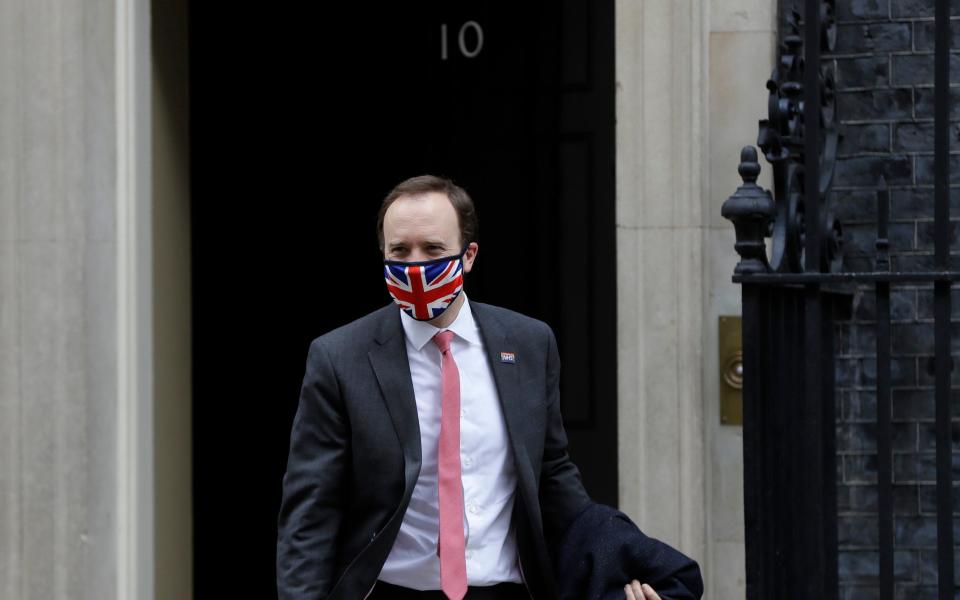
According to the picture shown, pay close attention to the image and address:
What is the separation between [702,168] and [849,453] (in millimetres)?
1181

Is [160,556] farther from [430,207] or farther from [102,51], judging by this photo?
[430,207]

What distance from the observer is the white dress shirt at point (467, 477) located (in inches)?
142

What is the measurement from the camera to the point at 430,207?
362 cm

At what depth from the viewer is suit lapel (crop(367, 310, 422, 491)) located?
358 centimetres

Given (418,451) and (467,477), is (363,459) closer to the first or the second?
(418,451)

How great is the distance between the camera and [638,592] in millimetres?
3658

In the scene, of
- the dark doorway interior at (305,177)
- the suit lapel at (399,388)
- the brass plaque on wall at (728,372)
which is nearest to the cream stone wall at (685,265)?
the brass plaque on wall at (728,372)

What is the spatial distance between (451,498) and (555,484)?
377mm

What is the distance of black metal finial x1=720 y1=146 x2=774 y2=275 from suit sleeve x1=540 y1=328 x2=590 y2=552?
2.03 feet

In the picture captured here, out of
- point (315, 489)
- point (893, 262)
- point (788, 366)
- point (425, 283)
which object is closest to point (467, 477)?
point (315, 489)

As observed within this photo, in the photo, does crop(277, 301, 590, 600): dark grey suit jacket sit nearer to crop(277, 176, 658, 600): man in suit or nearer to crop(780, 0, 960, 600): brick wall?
crop(277, 176, 658, 600): man in suit

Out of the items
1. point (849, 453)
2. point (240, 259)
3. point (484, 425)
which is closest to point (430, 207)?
point (484, 425)

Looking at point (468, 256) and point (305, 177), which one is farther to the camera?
point (305, 177)

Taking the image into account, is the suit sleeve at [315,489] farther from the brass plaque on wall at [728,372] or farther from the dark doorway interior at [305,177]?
the dark doorway interior at [305,177]
